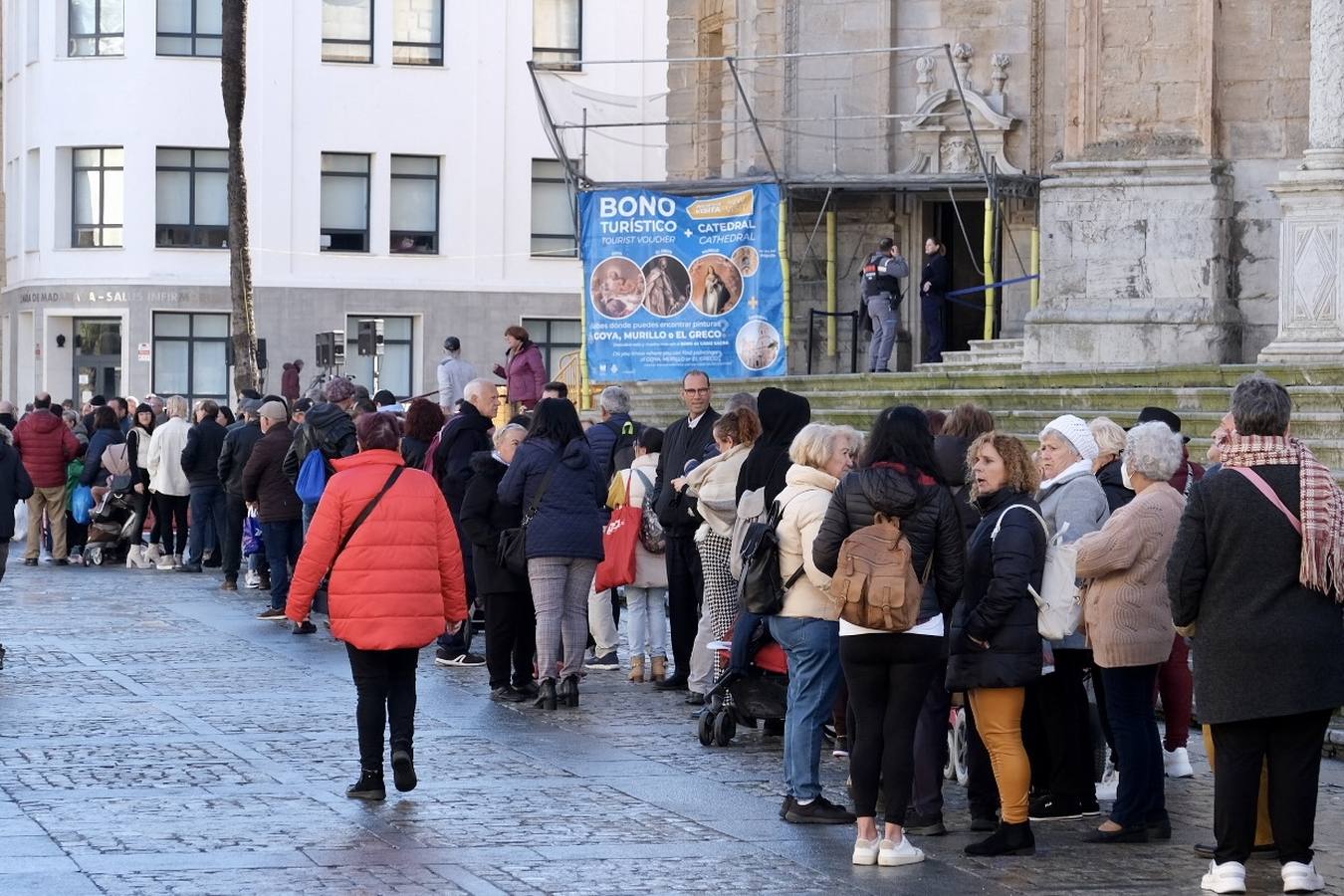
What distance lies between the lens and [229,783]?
1090 centimetres

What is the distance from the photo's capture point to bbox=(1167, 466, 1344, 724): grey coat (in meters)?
8.62

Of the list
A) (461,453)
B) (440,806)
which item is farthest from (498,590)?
(440,806)

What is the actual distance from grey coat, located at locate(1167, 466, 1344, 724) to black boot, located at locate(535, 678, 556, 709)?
18.9ft

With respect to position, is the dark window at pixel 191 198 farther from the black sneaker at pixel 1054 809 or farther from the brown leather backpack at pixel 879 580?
the brown leather backpack at pixel 879 580

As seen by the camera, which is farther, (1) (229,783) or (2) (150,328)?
(2) (150,328)

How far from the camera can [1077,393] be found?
2084 cm

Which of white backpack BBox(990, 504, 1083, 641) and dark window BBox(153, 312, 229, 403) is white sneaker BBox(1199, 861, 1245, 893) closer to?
white backpack BBox(990, 504, 1083, 641)

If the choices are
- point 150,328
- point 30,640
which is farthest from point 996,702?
point 150,328

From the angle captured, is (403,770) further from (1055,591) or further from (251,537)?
(251,537)

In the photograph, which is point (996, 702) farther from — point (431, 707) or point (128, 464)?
point (128, 464)

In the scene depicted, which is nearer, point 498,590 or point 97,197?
point 498,590

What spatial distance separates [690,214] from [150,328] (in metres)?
22.9

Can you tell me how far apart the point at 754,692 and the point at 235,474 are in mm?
10666

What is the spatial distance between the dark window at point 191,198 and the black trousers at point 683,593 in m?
36.9
